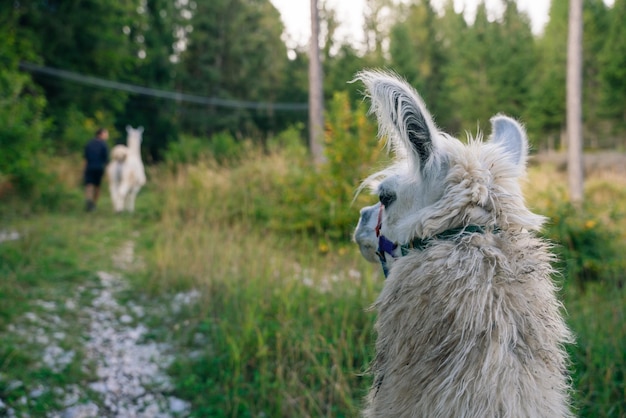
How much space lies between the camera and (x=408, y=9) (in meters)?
38.9

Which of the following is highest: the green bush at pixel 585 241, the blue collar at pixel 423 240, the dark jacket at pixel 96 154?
the dark jacket at pixel 96 154

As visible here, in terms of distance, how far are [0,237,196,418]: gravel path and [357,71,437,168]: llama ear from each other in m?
2.88

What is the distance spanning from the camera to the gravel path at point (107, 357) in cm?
365

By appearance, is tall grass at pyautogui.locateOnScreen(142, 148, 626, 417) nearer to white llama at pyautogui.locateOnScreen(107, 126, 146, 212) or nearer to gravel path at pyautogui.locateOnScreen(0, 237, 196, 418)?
gravel path at pyautogui.locateOnScreen(0, 237, 196, 418)

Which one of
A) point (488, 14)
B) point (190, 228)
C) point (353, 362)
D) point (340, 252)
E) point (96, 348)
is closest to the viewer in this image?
point (353, 362)

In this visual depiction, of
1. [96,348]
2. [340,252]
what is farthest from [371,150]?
[96,348]

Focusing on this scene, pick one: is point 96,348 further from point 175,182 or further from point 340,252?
point 175,182

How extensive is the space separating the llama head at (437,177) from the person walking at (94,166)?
11.5m

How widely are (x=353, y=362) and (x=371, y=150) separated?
15.0ft

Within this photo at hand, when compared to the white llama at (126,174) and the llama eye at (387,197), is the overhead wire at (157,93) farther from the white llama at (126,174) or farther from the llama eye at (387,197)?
the llama eye at (387,197)

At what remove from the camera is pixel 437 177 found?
1.78 m

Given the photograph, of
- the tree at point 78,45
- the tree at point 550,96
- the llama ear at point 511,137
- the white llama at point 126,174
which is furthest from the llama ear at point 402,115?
the tree at point 550,96

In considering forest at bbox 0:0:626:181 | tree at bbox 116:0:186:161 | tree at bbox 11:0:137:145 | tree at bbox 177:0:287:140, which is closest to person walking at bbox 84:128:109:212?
tree at bbox 11:0:137:145

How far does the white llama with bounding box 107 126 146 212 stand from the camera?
39.4 ft
